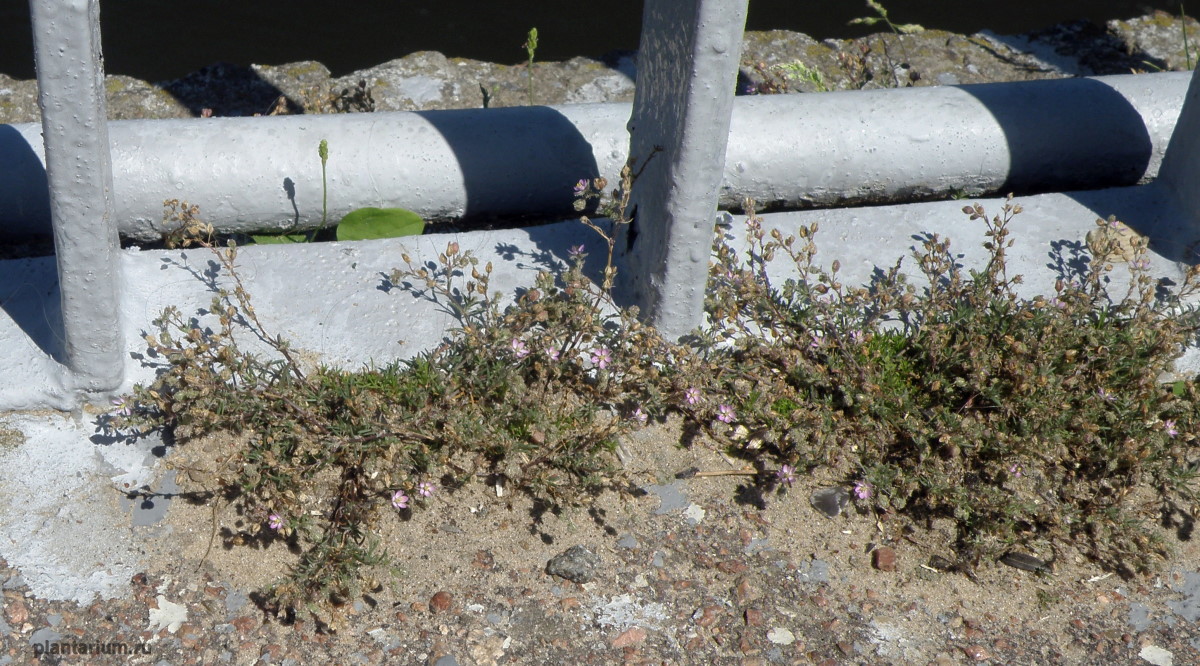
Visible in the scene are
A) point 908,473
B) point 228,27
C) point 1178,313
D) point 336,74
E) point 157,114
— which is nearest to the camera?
point 908,473

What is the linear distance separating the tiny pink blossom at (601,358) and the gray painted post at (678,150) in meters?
0.17

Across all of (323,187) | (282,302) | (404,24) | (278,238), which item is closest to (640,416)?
(282,302)

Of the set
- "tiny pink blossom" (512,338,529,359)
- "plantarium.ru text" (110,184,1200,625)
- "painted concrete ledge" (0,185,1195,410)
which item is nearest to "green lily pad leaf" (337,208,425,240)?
"painted concrete ledge" (0,185,1195,410)

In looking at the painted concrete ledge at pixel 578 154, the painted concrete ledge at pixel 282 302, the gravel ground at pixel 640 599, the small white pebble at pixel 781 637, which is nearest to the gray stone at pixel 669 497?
the gravel ground at pixel 640 599

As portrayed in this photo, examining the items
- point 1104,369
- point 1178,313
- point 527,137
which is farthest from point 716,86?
point 1178,313

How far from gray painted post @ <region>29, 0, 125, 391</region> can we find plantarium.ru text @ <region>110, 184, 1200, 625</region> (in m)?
0.13

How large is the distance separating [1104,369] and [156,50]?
4.84 metres

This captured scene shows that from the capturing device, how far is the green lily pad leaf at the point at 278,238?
319 cm

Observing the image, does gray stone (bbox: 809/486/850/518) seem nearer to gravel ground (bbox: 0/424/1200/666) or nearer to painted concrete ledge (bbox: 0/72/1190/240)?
gravel ground (bbox: 0/424/1200/666)

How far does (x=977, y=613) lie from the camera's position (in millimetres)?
2439

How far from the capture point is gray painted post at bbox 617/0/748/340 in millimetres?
2418

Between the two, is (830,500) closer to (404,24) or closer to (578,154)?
(578,154)

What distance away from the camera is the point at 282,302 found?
113 inches

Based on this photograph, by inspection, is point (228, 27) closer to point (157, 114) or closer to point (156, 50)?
point (156, 50)
